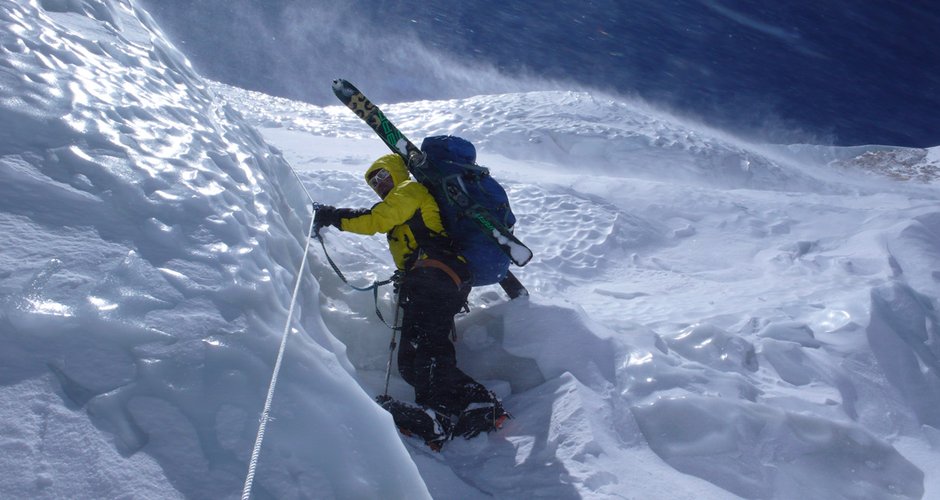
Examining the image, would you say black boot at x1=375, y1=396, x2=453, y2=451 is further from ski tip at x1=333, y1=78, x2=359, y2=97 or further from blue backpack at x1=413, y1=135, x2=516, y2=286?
ski tip at x1=333, y1=78, x2=359, y2=97

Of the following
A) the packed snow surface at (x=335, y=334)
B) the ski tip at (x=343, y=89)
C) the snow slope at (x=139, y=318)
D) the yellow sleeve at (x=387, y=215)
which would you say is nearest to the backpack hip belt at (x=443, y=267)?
the yellow sleeve at (x=387, y=215)

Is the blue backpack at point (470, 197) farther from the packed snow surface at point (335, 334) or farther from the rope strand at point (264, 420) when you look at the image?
the rope strand at point (264, 420)

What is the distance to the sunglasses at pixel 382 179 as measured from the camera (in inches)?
171

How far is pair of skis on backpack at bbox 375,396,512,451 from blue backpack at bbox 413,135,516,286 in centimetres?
90

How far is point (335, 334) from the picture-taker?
4055mm

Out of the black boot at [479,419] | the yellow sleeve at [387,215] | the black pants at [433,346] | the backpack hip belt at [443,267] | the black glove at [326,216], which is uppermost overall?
the yellow sleeve at [387,215]

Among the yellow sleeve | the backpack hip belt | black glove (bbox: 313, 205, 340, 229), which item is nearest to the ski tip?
black glove (bbox: 313, 205, 340, 229)

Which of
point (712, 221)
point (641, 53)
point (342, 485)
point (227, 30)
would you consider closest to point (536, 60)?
point (641, 53)

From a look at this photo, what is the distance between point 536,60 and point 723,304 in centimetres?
1902

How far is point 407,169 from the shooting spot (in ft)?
14.6

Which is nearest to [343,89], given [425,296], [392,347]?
[425,296]

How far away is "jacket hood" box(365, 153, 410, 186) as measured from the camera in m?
4.38

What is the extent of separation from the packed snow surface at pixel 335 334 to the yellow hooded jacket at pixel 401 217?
14.6 inches

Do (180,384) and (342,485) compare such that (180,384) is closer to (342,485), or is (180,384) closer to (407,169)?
(342,485)
